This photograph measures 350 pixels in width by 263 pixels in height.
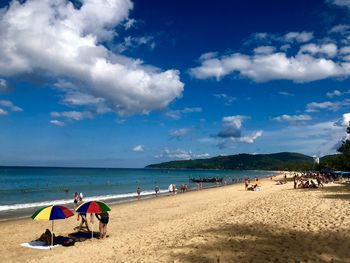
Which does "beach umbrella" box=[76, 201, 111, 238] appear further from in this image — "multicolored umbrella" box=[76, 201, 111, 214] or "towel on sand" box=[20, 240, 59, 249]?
"towel on sand" box=[20, 240, 59, 249]

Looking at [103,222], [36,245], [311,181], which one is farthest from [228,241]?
[311,181]

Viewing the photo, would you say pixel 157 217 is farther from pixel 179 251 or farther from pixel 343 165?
pixel 343 165

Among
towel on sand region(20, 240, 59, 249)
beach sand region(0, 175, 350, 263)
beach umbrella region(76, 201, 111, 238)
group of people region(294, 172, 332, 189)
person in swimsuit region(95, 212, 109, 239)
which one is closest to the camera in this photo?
beach sand region(0, 175, 350, 263)

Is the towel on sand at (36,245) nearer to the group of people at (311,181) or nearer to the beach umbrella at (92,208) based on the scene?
the beach umbrella at (92,208)

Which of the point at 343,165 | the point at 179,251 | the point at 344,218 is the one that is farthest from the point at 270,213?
the point at 343,165

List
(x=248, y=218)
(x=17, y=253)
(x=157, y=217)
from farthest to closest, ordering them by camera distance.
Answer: (x=157, y=217), (x=248, y=218), (x=17, y=253)

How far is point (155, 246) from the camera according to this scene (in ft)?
Answer: 44.4

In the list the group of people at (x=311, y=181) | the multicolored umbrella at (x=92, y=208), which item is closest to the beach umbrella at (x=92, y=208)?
the multicolored umbrella at (x=92, y=208)

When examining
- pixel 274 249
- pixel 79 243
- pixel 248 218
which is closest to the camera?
pixel 274 249

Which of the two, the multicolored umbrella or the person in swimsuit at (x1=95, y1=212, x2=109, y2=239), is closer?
the multicolored umbrella

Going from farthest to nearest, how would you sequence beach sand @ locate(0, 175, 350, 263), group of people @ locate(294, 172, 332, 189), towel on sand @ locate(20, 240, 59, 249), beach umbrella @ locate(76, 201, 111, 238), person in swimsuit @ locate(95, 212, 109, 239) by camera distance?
group of people @ locate(294, 172, 332, 189) → person in swimsuit @ locate(95, 212, 109, 239) → towel on sand @ locate(20, 240, 59, 249) → beach umbrella @ locate(76, 201, 111, 238) → beach sand @ locate(0, 175, 350, 263)

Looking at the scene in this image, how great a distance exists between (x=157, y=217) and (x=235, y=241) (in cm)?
1206

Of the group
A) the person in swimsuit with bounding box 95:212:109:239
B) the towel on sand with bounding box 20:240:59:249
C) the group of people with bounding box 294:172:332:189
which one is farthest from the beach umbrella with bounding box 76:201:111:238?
the group of people with bounding box 294:172:332:189

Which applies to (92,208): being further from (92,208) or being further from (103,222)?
(103,222)
